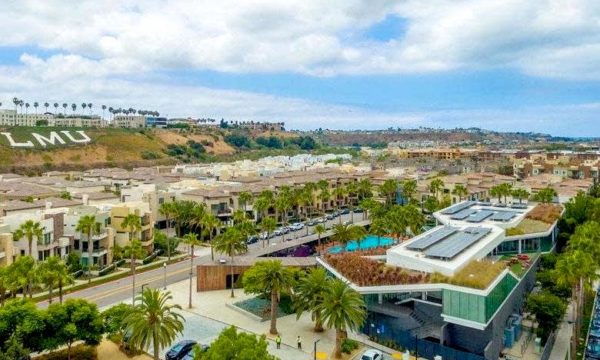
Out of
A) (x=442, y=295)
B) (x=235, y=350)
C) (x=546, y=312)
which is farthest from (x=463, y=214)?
(x=235, y=350)

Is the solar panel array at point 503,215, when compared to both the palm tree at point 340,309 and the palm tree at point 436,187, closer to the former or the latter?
the palm tree at point 340,309

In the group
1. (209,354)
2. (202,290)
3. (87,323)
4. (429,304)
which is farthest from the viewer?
(202,290)

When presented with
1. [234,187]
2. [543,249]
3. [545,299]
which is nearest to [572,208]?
[543,249]

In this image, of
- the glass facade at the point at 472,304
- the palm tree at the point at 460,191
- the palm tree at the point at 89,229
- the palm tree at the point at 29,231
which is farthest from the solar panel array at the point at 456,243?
the palm tree at the point at 460,191

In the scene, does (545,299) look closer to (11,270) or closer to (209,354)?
(209,354)

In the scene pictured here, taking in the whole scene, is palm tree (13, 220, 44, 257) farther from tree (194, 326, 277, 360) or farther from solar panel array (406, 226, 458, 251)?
solar panel array (406, 226, 458, 251)

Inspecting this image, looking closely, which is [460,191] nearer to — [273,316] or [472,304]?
[472,304]
